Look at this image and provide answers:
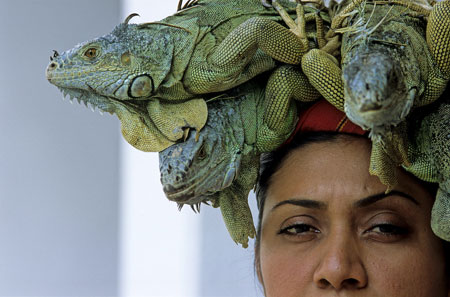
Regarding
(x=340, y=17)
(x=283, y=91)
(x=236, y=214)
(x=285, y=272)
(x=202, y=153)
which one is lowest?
(x=285, y=272)

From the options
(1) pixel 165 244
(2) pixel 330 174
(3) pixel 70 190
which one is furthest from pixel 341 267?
(3) pixel 70 190

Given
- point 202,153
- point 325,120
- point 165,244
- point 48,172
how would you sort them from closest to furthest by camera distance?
point 202,153, point 325,120, point 165,244, point 48,172

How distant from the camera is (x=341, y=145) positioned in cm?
156

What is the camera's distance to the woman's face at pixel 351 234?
145 centimetres

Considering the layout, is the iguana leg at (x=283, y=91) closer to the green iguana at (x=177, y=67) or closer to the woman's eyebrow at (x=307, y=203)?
the green iguana at (x=177, y=67)

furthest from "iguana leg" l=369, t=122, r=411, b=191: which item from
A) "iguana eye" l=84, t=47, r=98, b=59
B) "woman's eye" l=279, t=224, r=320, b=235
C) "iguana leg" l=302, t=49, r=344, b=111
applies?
"iguana eye" l=84, t=47, r=98, b=59

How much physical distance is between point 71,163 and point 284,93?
8.11ft

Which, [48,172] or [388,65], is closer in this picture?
[388,65]

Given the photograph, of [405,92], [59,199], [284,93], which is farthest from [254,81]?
[59,199]

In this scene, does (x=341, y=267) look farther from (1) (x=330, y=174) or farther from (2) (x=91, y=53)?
(2) (x=91, y=53)

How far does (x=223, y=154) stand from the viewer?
1462mm

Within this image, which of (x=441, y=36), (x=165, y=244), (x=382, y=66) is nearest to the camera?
(x=382, y=66)

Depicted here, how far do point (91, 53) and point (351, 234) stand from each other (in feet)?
2.11

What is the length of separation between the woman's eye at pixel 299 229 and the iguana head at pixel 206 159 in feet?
0.70
